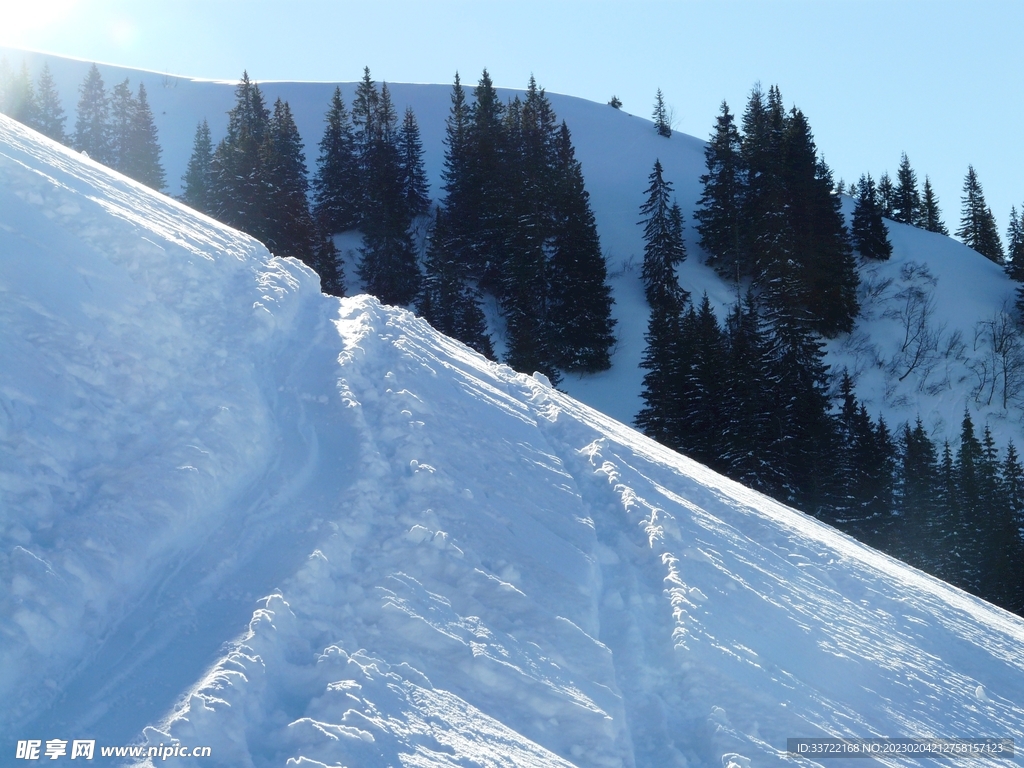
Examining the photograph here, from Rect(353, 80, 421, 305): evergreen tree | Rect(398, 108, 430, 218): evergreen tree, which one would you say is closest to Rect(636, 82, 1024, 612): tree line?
Rect(353, 80, 421, 305): evergreen tree

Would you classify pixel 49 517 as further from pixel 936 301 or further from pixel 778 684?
pixel 936 301

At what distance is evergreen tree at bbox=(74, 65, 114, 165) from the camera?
55031 mm

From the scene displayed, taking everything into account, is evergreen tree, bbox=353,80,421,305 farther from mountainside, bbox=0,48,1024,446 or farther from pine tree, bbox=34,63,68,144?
pine tree, bbox=34,63,68,144

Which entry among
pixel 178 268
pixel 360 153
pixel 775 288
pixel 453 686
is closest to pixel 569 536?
pixel 453 686

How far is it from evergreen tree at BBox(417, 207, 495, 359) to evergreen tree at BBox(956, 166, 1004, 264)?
4913cm

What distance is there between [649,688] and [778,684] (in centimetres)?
152

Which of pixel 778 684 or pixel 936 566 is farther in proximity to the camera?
pixel 936 566

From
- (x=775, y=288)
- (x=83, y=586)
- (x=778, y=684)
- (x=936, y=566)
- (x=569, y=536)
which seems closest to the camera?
(x=83, y=586)

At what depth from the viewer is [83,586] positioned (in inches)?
241

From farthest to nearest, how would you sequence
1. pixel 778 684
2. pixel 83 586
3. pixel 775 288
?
pixel 775 288, pixel 778 684, pixel 83 586

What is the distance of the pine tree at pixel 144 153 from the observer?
5181 centimetres

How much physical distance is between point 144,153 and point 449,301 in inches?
1171

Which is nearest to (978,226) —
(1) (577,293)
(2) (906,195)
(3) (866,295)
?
(2) (906,195)

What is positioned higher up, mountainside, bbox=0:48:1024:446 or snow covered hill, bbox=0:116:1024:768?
mountainside, bbox=0:48:1024:446
